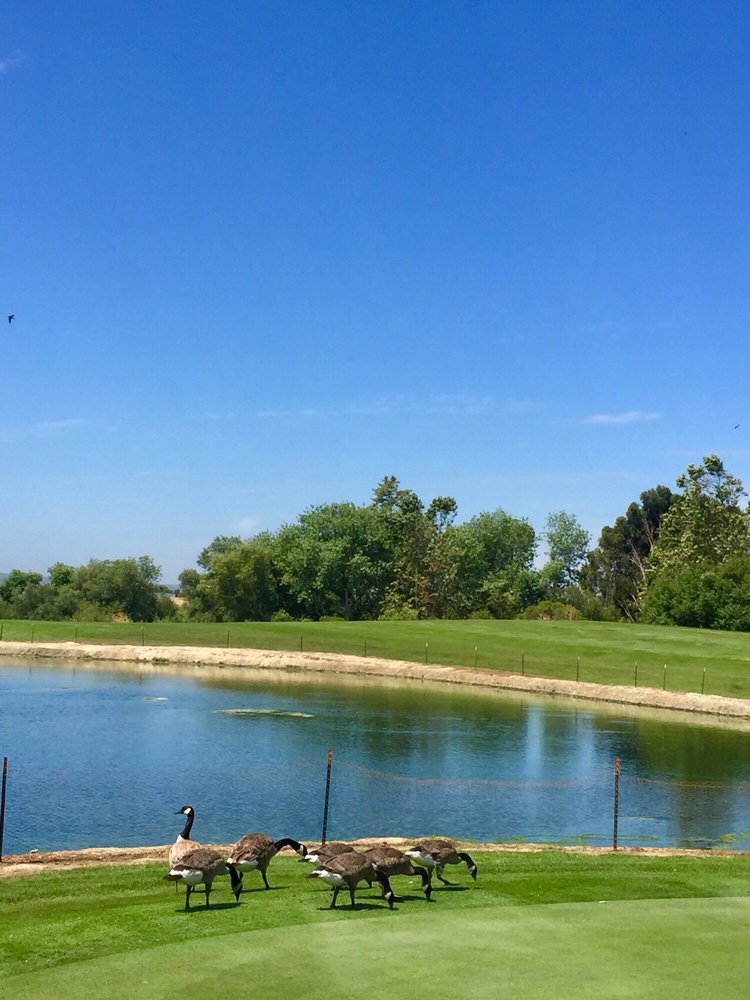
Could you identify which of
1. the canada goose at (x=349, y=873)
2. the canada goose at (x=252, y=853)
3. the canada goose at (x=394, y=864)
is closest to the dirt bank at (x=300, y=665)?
the canada goose at (x=394, y=864)

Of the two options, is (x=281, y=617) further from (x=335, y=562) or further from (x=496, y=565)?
(x=496, y=565)

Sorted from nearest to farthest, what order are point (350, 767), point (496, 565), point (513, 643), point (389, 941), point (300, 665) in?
point (389, 941), point (350, 767), point (300, 665), point (513, 643), point (496, 565)

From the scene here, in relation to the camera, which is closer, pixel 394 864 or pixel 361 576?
pixel 394 864

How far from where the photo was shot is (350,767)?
4594 centimetres

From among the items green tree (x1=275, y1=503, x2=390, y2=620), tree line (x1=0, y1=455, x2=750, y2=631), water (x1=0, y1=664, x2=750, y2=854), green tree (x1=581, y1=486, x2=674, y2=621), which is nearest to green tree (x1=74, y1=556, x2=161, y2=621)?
tree line (x1=0, y1=455, x2=750, y2=631)

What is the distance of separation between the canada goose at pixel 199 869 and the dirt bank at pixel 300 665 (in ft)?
214

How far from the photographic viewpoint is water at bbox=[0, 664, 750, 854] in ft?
111

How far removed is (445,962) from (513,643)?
88947 mm

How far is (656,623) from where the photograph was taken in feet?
411

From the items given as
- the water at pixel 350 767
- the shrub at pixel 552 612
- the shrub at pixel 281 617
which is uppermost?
the shrub at pixel 552 612

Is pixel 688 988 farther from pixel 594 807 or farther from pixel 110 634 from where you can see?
pixel 110 634

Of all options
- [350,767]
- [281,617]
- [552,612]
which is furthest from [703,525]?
[350,767]

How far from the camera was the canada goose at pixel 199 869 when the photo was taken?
1667 cm

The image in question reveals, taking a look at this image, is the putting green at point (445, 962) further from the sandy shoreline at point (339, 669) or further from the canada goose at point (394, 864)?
the sandy shoreline at point (339, 669)
